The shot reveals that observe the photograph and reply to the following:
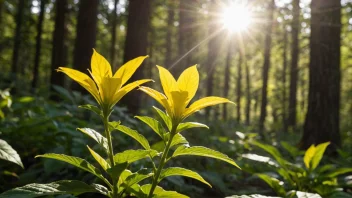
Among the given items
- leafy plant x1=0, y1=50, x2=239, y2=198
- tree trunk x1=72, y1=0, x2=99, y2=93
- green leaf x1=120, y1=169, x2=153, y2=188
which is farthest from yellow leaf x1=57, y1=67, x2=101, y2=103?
tree trunk x1=72, y1=0, x2=99, y2=93

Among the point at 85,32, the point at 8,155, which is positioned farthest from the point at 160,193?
the point at 85,32

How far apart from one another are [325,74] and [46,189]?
6107mm

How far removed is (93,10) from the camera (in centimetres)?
963

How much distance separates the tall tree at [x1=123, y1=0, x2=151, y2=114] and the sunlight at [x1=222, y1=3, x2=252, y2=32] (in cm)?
732

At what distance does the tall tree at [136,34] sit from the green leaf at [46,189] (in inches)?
250

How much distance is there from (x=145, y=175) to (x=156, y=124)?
0.23 m

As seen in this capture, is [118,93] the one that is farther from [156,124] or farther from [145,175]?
→ [145,175]

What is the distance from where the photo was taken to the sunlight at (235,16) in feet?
49.4

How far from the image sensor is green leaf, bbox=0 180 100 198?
4.94 feet

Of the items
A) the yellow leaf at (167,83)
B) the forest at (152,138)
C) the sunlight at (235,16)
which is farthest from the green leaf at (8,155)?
the sunlight at (235,16)

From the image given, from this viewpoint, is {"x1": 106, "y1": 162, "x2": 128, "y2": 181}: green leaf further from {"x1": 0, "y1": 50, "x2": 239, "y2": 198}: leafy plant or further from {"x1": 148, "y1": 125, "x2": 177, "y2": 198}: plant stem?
{"x1": 148, "y1": 125, "x2": 177, "y2": 198}: plant stem

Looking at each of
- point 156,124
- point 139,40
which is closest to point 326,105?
point 139,40

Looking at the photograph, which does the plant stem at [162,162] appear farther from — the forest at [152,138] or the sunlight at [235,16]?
the sunlight at [235,16]

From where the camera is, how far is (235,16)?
1570 centimetres
